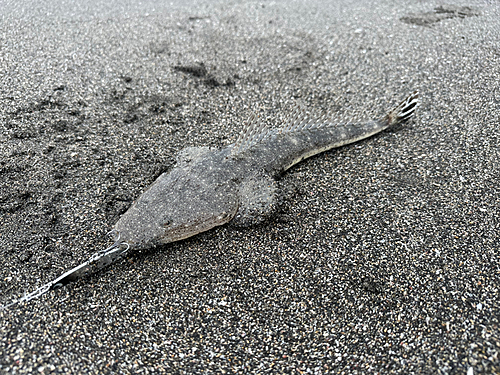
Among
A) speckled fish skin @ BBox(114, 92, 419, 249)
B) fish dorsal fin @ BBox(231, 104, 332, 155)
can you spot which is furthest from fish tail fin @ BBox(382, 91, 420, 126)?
fish dorsal fin @ BBox(231, 104, 332, 155)

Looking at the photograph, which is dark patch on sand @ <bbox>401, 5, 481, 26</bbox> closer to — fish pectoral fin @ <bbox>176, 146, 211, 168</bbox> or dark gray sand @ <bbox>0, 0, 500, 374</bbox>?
dark gray sand @ <bbox>0, 0, 500, 374</bbox>

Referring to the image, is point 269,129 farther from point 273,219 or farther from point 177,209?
point 177,209

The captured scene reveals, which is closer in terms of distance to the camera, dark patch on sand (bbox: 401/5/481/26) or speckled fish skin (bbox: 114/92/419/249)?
speckled fish skin (bbox: 114/92/419/249)

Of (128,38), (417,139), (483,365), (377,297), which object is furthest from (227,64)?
(483,365)

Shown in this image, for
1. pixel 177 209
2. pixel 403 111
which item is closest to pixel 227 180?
pixel 177 209

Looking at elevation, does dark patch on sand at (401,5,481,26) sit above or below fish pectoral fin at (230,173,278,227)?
above

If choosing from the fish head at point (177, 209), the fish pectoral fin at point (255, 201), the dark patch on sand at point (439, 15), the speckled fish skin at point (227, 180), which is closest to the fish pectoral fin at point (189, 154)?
the speckled fish skin at point (227, 180)

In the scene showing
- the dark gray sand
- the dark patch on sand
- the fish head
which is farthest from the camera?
the dark patch on sand
